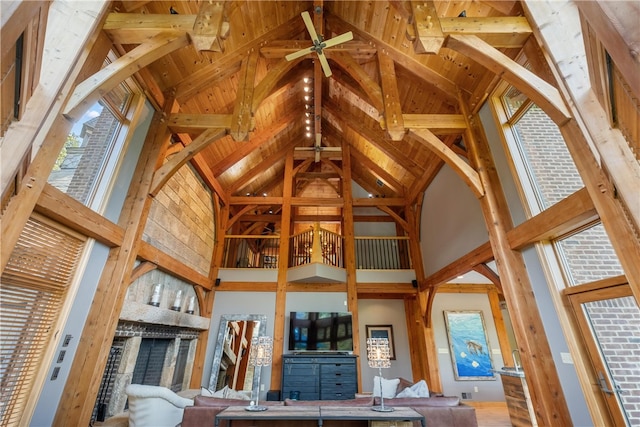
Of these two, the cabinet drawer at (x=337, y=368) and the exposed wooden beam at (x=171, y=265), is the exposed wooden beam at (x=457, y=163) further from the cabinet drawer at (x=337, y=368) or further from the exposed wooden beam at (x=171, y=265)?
the exposed wooden beam at (x=171, y=265)

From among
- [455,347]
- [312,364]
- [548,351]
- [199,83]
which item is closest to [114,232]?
[199,83]

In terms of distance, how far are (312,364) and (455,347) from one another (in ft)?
13.8

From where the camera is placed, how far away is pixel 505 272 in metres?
3.70

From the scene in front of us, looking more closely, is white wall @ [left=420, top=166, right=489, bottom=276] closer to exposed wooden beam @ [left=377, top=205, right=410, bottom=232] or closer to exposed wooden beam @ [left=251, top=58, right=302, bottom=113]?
exposed wooden beam @ [left=377, top=205, right=410, bottom=232]

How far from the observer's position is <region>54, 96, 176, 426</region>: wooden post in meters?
2.98

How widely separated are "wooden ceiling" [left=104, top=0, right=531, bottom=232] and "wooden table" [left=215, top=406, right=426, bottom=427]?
144 inches

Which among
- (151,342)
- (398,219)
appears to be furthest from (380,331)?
(151,342)

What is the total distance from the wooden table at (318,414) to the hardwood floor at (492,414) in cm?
380

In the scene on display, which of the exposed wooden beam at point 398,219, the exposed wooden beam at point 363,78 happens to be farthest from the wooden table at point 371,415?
the exposed wooden beam at point 398,219

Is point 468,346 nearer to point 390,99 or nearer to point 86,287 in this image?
point 390,99

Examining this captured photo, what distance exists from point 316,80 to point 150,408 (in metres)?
6.60

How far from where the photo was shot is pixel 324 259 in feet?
24.4

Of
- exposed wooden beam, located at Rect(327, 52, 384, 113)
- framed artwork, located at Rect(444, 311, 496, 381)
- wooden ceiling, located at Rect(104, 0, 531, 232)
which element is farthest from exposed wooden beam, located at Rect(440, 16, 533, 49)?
framed artwork, located at Rect(444, 311, 496, 381)

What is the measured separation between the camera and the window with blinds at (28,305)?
252 cm
